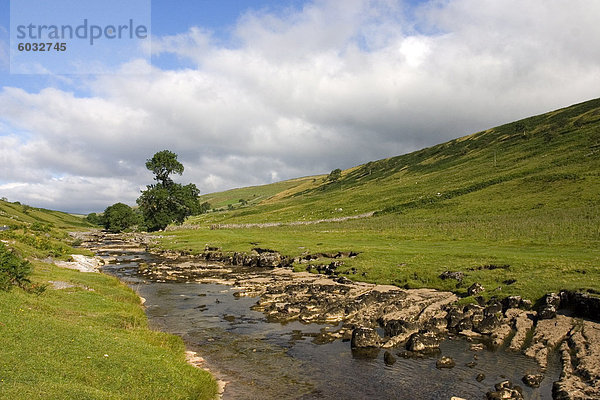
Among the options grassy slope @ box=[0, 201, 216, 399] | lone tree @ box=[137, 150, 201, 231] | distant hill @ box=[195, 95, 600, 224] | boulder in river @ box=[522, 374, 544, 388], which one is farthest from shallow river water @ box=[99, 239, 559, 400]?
lone tree @ box=[137, 150, 201, 231]

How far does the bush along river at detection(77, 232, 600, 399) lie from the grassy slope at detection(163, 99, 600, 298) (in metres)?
5.57

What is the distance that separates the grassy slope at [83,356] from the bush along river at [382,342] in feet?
9.43

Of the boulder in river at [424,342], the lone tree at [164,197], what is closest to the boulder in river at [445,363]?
the boulder in river at [424,342]

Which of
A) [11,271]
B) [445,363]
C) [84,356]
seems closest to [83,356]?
[84,356]

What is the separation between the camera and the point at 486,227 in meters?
73.0

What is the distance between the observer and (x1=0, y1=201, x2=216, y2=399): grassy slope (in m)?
13.4

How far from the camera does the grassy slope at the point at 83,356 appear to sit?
13.4 metres

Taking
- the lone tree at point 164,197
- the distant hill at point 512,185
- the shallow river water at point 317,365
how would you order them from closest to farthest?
1. the shallow river water at point 317,365
2. the distant hill at point 512,185
3. the lone tree at point 164,197

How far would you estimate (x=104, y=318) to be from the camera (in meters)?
24.6

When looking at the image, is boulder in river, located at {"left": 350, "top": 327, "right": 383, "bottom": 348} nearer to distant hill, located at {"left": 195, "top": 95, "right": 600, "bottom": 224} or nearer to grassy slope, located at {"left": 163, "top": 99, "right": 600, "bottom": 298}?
grassy slope, located at {"left": 163, "top": 99, "right": 600, "bottom": 298}

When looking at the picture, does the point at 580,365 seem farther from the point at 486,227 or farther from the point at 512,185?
the point at 512,185

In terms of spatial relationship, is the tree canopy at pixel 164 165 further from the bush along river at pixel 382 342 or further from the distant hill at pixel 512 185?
the bush along river at pixel 382 342

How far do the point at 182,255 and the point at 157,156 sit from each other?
68.3 meters

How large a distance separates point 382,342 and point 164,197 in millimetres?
121568
